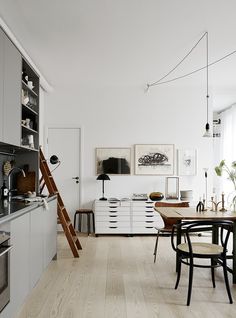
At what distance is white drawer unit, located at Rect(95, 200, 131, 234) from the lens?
6387 millimetres

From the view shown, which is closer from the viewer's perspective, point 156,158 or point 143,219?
point 143,219

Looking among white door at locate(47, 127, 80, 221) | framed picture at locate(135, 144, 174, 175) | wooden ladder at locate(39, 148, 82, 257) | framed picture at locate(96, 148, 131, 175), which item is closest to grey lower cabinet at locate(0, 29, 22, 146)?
wooden ladder at locate(39, 148, 82, 257)

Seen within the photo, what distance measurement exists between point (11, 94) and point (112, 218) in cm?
359

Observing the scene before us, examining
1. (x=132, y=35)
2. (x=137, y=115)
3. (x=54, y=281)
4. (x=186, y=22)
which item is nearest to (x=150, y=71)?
(x=137, y=115)

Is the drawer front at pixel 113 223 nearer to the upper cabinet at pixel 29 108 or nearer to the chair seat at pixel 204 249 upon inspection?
the upper cabinet at pixel 29 108

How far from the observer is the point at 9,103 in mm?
3396

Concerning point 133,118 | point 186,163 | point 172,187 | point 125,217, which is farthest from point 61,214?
point 186,163

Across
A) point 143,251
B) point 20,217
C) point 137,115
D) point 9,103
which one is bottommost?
point 143,251

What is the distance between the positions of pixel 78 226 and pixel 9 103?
3.93 metres

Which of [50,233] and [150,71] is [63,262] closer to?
[50,233]

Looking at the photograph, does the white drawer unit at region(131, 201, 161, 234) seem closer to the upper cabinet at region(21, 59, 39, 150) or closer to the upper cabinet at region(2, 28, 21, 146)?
the upper cabinet at region(21, 59, 39, 150)

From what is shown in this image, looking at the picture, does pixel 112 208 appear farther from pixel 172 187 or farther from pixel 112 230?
pixel 172 187

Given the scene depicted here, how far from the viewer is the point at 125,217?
6.42 metres

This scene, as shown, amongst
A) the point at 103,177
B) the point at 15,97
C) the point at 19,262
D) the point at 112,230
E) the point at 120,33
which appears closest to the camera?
the point at 19,262
